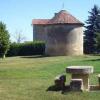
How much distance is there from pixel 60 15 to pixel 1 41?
2934cm

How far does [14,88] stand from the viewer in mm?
14852

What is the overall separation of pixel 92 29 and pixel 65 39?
12.1 m

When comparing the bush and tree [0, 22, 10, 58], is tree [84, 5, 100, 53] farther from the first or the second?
tree [0, 22, 10, 58]

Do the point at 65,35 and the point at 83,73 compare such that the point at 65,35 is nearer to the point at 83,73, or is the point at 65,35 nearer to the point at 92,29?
the point at 92,29

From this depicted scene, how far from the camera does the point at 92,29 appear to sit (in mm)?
66562

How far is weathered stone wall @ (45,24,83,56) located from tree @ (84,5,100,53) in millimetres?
7686

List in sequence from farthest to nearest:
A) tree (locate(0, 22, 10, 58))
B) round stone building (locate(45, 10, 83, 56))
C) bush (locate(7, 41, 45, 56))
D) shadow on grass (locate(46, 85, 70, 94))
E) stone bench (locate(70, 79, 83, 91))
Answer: bush (locate(7, 41, 45, 56)), round stone building (locate(45, 10, 83, 56)), tree (locate(0, 22, 10, 58)), shadow on grass (locate(46, 85, 70, 94)), stone bench (locate(70, 79, 83, 91))

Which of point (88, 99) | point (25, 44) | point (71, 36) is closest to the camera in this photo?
point (88, 99)

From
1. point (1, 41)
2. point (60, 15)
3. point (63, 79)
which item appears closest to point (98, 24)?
point (60, 15)

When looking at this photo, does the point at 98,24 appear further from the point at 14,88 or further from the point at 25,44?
the point at 14,88

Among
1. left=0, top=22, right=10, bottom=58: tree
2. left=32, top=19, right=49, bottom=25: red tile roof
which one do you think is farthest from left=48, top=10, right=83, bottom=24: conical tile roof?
left=32, top=19, right=49, bottom=25: red tile roof

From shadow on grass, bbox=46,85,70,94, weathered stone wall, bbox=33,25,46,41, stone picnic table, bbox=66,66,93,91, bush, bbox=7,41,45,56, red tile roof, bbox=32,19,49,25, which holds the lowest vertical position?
shadow on grass, bbox=46,85,70,94

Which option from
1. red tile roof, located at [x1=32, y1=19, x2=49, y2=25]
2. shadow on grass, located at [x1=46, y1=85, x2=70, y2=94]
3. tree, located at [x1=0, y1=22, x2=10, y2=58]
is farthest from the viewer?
red tile roof, located at [x1=32, y1=19, x2=49, y2=25]

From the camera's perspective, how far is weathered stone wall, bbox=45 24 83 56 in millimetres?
55500
